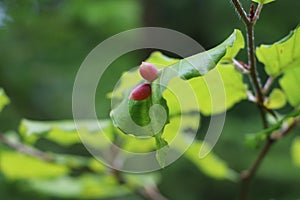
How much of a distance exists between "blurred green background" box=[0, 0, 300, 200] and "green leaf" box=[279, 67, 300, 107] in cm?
139

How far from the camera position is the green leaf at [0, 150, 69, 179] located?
102 centimetres

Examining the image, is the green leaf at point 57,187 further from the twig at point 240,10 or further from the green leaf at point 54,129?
the twig at point 240,10

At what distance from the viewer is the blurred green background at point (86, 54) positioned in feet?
7.38

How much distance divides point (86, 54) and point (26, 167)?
1532mm

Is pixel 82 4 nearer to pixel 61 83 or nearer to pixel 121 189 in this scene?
pixel 61 83

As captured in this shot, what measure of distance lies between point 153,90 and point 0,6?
1.60 m

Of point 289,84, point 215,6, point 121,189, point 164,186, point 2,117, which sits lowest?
point 289,84

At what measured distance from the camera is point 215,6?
2947 millimetres

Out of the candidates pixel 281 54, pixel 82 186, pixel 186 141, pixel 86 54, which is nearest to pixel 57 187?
pixel 82 186

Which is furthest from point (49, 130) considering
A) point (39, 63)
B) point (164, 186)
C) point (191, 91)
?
point (164, 186)

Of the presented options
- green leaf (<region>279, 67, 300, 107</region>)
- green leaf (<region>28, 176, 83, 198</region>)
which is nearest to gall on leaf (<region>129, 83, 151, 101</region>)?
green leaf (<region>279, 67, 300, 107</region>)

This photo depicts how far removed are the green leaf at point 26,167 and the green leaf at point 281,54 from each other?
1.81 feet

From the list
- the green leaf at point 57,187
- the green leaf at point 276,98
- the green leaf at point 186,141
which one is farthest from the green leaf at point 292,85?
the green leaf at point 57,187

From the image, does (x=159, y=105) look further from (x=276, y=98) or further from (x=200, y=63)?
(x=276, y=98)
